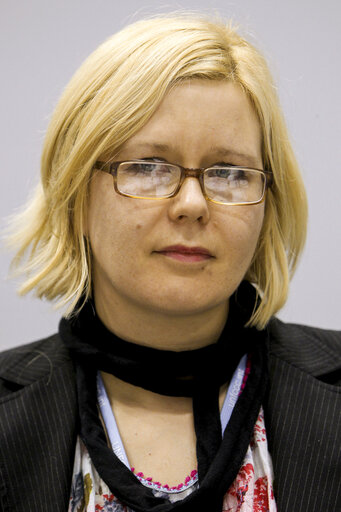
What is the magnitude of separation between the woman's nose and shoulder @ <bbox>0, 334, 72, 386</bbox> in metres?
0.50

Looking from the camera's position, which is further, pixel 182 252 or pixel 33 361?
pixel 33 361

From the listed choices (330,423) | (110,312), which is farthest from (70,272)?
(330,423)

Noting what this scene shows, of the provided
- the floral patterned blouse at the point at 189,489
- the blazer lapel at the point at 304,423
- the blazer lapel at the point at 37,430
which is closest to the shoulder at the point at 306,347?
the blazer lapel at the point at 304,423

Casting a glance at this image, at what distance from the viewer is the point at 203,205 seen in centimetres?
128

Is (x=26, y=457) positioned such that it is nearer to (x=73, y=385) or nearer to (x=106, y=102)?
(x=73, y=385)

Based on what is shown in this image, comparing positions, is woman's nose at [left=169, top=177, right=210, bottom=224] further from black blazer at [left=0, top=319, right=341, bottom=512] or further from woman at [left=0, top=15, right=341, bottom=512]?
black blazer at [left=0, top=319, right=341, bottom=512]

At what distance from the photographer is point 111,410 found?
1451 millimetres

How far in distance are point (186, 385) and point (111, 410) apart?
19 cm

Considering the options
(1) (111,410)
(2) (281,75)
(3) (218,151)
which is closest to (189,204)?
(3) (218,151)

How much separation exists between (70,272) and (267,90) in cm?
64

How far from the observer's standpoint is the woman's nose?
1267 millimetres

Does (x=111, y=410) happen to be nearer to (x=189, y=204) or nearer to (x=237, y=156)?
(x=189, y=204)

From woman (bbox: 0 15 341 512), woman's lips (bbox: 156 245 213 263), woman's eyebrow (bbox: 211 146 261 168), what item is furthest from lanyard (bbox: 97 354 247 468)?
woman's eyebrow (bbox: 211 146 261 168)

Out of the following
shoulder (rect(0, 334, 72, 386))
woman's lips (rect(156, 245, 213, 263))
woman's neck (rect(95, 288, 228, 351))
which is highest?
woman's lips (rect(156, 245, 213, 263))
